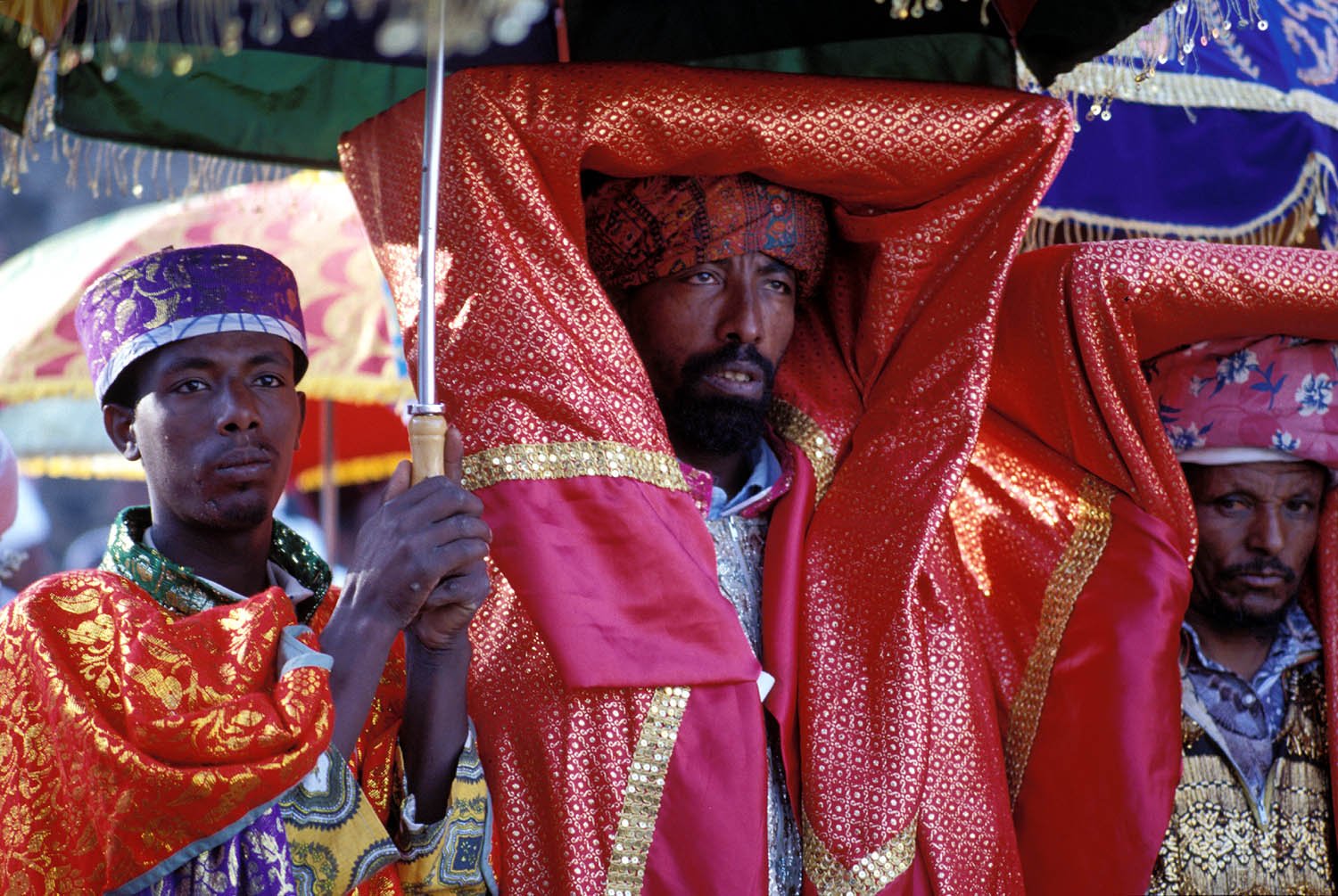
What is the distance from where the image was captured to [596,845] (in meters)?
2.40

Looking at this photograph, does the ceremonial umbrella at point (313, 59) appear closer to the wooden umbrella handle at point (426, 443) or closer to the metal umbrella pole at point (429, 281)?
the metal umbrella pole at point (429, 281)

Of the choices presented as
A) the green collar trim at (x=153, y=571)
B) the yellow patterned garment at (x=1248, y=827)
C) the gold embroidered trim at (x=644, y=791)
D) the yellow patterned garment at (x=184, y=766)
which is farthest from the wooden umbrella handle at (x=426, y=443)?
the yellow patterned garment at (x=1248, y=827)

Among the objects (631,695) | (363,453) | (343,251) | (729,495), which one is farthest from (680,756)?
(363,453)

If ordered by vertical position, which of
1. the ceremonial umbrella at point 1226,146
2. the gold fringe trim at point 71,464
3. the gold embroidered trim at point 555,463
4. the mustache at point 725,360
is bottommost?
the gold fringe trim at point 71,464

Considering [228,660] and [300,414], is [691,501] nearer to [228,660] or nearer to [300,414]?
[300,414]

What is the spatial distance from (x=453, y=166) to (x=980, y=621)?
1.32 metres

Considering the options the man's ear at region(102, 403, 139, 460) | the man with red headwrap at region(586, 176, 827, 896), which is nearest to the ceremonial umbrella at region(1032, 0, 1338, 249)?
the man with red headwrap at region(586, 176, 827, 896)

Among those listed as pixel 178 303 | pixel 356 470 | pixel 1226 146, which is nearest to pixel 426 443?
pixel 178 303

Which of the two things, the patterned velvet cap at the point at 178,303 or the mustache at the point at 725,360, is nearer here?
the patterned velvet cap at the point at 178,303

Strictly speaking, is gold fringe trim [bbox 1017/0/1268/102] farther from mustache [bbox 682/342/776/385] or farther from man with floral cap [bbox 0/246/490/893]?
man with floral cap [bbox 0/246/490/893]

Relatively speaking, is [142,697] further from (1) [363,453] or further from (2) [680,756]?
(1) [363,453]

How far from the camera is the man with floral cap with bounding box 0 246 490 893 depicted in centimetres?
203

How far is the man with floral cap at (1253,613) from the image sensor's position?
3029 mm

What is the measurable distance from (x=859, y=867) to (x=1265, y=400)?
1.27m
